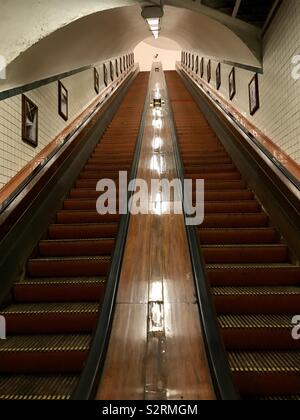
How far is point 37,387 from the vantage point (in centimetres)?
198

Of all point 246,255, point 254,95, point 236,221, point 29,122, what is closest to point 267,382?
point 246,255

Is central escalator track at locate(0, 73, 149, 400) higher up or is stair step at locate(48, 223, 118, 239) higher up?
stair step at locate(48, 223, 118, 239)

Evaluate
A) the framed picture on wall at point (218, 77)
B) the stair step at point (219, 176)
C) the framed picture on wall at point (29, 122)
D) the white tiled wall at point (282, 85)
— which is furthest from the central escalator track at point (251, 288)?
the framed picture on wall at point (218, 77)

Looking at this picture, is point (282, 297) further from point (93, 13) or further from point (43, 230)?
point (93, 13)

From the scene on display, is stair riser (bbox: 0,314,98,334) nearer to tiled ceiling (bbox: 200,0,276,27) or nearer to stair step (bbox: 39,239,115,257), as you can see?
stair step (bbox: 39,239,115,257)

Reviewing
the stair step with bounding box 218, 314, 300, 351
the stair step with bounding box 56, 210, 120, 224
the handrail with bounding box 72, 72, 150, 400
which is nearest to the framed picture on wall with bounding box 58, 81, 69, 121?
the stair step with bounding box 56, 210, 120, 224

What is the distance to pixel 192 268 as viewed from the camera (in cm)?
249

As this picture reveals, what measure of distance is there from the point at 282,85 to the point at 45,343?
419 cm

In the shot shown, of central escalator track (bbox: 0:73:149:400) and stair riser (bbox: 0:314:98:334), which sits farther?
stair riser (bbox: 0:314:98:334)

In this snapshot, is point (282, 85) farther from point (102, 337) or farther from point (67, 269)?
point (102, 337)

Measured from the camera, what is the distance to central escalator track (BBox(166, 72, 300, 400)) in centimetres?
193

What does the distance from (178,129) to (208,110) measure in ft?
2.56
